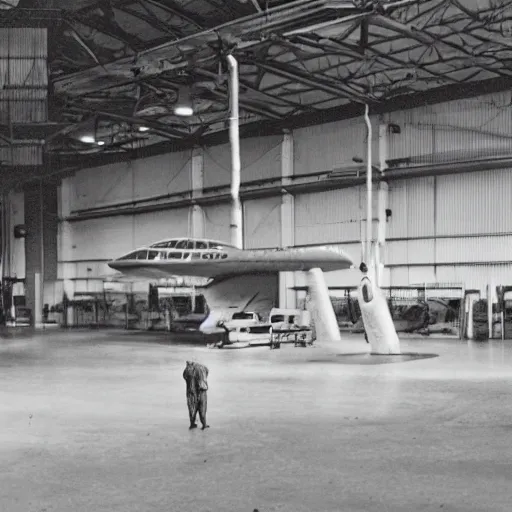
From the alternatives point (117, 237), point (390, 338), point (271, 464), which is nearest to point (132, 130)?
point (117, 237)

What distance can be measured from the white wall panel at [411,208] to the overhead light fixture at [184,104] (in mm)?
11157

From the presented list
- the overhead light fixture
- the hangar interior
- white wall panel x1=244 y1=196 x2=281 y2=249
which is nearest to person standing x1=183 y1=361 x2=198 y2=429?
the hangar interior

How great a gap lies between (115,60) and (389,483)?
25020 millimetres

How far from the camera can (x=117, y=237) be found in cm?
4378

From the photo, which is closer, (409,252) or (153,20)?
(153,20)

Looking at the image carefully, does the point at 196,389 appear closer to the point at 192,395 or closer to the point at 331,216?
the point at 192,395

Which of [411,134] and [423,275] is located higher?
[411,134]

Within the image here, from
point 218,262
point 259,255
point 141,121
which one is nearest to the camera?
point 218,262

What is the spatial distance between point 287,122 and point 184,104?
1131 centimetres

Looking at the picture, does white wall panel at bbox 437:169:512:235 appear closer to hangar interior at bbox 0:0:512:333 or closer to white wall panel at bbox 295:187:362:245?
hangar interior at bbox 0:0:512:333

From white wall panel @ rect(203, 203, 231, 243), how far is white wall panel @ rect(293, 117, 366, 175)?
4.86m

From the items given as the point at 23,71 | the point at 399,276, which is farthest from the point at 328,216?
the point at 23,71

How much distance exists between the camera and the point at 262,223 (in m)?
36.9

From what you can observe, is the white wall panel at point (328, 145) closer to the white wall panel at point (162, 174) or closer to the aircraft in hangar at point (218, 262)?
the white wall panel at point (162, 174)
